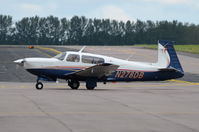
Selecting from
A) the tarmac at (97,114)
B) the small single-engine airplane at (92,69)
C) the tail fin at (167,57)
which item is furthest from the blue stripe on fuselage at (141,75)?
the tarmac at (97,114)

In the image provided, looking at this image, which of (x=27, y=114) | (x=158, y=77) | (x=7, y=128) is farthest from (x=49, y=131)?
(x=158, y=77)

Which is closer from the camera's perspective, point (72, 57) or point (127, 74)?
point (72, 57)

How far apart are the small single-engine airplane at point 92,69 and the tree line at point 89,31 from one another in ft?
388

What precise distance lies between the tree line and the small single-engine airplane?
4660 inches

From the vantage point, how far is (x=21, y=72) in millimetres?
38375

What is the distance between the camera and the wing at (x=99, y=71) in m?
24.2

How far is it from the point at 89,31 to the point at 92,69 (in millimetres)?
134160

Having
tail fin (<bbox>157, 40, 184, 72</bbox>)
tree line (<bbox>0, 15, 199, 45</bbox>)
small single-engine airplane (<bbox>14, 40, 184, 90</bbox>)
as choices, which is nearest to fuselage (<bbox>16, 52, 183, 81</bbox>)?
small single-engine airplane (<bbox>14, 40, 184, 90</bbox>)

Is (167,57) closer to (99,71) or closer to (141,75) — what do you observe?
(141,75)

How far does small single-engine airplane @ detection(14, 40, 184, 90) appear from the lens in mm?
24203

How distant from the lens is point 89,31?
15800 centimetres

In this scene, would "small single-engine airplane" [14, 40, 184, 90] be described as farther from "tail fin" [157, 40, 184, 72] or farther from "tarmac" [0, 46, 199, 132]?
"tarmac" [0, 46, 199, 132]

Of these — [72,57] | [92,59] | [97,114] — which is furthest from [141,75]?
[97,114]

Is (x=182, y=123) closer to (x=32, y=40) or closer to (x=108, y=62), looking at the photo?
(x=108, y=62)
